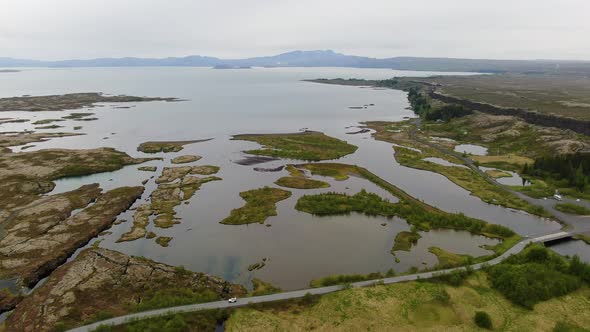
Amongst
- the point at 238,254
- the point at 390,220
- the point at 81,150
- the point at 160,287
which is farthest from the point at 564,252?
the point at 81,150

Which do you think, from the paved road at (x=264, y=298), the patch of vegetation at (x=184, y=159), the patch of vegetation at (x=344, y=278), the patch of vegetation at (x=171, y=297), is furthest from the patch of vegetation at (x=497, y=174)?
the patch of vegetation at (x=184, y=159)

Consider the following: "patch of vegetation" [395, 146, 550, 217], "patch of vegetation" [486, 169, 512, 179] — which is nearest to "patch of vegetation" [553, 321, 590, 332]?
"patch of vegetation" [395, 146, 550, 217]

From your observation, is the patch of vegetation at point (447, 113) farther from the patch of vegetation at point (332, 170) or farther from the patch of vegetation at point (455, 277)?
→ the patch of vegetation at point (455, 277)

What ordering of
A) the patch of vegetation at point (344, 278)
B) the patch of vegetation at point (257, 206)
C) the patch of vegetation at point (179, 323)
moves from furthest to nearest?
1. the patch of vegetation at point (257, 206)
2. the patch of vegetation at point (344, 278)
3. the patch of vegetation at point (179, 323)

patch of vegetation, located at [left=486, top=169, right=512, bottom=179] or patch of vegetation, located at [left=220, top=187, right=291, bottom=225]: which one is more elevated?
patch of vegetation, located at [left=486, top=169, right=512, bottom=179]

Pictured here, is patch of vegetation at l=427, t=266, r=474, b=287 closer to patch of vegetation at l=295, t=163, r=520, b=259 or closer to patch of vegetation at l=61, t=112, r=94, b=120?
patch of vegetation at l=295, t=163, r=520, b=259

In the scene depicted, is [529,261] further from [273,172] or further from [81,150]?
[81,150]
